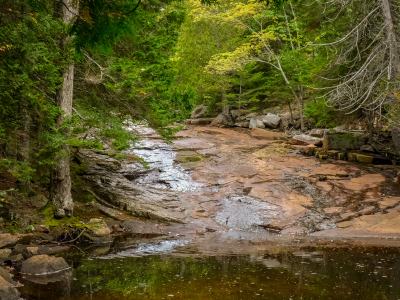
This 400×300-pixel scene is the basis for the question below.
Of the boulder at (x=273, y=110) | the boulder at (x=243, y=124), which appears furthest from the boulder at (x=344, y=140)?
the boulder at (x=273, y=110)

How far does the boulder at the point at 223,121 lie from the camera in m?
29.0

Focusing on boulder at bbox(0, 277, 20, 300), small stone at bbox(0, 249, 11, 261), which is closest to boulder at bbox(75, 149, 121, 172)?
small stone at bbox(0, 249, 11, 261)

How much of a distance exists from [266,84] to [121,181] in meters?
17.5

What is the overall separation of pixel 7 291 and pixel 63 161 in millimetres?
4647

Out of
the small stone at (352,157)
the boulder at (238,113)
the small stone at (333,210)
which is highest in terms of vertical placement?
the boulder at (238,113)

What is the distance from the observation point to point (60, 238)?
30.6ft

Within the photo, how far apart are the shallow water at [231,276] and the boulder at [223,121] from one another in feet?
68.7

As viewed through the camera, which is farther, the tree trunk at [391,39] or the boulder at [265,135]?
the boulder at [265,135]

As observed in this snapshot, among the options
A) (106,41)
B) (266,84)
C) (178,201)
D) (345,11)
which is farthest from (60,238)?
(266,84)

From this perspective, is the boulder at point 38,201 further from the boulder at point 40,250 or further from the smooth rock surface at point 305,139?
the smooth rock surface at point 305,139

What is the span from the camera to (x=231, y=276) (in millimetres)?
6344

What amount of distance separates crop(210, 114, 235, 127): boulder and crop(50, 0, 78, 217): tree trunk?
20.1m

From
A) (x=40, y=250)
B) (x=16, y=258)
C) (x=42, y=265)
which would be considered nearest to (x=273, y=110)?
(x=40, y=250)

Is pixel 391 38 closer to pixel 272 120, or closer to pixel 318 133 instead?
pixel 318 133
